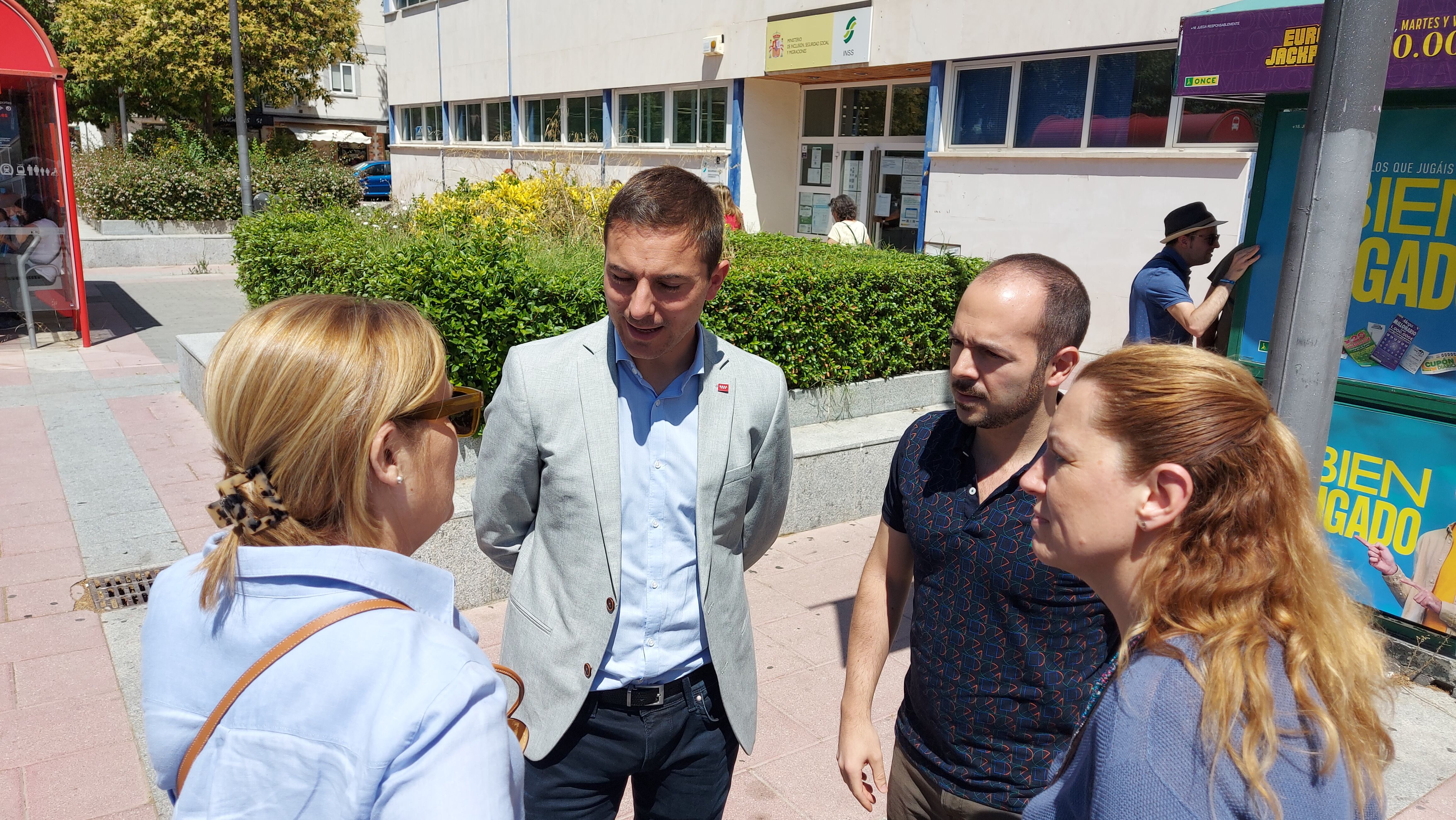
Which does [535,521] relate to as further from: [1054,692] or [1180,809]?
[1180,809]

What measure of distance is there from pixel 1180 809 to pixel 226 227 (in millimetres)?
20328

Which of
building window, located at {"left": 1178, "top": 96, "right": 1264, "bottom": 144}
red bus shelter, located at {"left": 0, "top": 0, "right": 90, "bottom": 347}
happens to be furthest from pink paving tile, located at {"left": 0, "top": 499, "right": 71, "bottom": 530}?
building window, located at {"left": 1178, "top": 96, "right": 1264, "bottom": 144}

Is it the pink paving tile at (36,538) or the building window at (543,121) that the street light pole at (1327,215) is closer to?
the pink paving tile at (36,538)

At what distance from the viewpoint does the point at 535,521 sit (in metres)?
2.38

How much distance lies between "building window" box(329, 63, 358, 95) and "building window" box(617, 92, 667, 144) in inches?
1237

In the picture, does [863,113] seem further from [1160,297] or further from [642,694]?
[642,694]

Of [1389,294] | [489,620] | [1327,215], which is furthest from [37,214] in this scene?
[1389,294]

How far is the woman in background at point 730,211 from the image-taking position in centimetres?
805

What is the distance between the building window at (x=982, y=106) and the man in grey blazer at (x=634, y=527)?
11.5 metres

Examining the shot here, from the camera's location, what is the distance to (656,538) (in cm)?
224

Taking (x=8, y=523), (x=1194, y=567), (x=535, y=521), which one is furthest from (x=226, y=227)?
(x=1194, y=567)

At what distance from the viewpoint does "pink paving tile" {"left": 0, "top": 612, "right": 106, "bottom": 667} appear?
4.08 metres

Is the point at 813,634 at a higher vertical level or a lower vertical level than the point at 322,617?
lower

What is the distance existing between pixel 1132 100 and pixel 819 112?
→ 669cm
